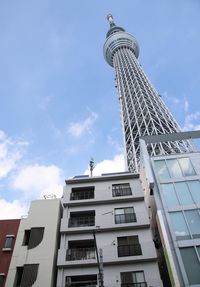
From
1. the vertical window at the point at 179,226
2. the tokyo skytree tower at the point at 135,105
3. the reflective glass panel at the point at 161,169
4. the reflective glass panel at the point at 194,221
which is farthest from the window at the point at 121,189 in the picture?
the tokyo skytree tower at the point at 135,105

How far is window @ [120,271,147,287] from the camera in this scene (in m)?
16.6

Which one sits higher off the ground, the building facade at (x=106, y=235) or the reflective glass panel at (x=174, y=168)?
the reflective glass panel at (x=174, y=168)

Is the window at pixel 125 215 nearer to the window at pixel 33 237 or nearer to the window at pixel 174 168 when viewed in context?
the window at pixel 174 168

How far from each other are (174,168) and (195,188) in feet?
7.47

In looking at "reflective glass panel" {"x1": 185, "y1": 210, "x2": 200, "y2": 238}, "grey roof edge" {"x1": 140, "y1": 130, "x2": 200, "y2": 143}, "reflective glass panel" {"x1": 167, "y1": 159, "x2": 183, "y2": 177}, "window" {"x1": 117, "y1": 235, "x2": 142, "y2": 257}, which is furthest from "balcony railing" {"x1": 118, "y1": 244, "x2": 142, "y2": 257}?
"grey roof edge" {"x1": 140, "y1": 130, "x2": 200, "y2": 143}

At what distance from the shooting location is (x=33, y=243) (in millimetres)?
19172

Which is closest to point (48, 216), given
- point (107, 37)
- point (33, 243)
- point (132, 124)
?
point (33, 243)

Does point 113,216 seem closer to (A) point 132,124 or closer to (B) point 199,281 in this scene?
(B) point 199,281

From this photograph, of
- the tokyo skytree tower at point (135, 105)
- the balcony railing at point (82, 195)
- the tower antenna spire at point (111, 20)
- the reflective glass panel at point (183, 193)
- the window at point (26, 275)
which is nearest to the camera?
the window at point (26, 275)

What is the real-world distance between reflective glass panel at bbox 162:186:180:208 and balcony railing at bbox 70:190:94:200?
22.5ft

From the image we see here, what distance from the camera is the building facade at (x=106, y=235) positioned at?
57.3ft

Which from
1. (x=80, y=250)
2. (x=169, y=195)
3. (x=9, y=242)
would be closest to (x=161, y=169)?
(x=169, y=195)

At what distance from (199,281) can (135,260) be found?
4.38 m

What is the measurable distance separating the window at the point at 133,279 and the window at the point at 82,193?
7368mm
